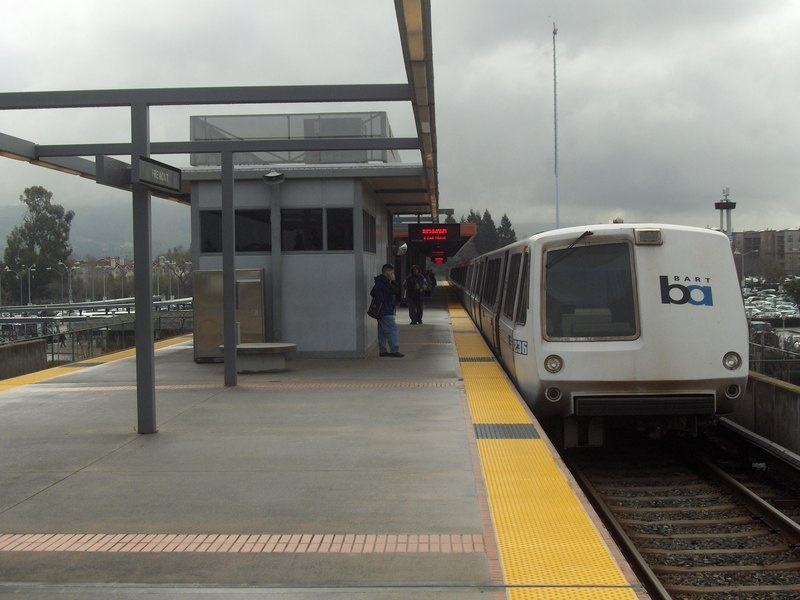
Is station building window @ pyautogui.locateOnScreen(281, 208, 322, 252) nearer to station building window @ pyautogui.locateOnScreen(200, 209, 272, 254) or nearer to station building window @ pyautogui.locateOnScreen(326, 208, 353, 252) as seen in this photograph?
station building window @ pyautogui.locateOnScreen(326, 208, 353, 252)

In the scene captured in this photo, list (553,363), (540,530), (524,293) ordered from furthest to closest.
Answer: (524,293), (553,363), (540,530)

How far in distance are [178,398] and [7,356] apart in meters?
6.30

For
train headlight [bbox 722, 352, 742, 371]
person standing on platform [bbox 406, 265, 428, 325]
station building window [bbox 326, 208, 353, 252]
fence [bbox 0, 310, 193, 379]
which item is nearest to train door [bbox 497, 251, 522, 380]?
train headlight [bbox 722, 352, 742, 371]

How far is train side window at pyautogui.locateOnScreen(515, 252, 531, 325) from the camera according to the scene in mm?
9148

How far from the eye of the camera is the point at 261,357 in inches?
521

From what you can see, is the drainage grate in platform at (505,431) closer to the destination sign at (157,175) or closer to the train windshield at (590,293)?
the train windshield at (590,293)

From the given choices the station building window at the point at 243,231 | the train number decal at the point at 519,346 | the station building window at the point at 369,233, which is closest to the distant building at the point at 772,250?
the station building window at the point at 369,233

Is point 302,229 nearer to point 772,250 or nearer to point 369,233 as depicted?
point 369,233

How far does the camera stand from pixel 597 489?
322 inches

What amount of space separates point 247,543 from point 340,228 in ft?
34.6

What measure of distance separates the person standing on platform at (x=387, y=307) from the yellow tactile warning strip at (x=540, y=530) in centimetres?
628

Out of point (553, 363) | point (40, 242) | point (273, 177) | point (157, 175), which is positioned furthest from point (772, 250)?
point (157, 175)

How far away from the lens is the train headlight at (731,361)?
8.33 m

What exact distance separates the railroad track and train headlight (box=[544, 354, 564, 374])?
1.10 m
